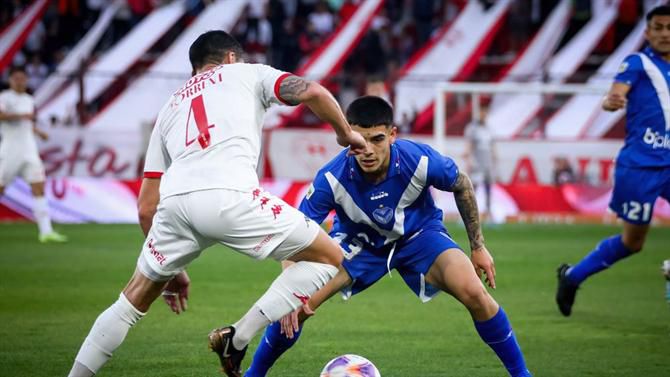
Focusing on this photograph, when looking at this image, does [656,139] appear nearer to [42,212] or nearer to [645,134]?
[645,134]

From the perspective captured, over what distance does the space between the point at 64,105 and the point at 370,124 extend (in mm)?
18352

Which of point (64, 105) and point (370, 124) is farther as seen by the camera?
point (64, 105)

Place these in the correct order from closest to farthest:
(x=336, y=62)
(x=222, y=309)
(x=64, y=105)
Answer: (x=222, y=309) → (x=64, y=105) → (x=336, y=62)

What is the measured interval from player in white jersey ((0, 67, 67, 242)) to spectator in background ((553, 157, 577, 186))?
9877 mm

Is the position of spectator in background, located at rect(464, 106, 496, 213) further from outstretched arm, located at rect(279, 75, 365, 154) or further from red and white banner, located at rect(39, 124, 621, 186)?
outstretched arm, located at rect(279, 75, 365, 154)

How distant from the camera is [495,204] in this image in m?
20.7

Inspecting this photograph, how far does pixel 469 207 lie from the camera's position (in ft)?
20.8

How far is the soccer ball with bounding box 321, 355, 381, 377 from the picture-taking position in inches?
228

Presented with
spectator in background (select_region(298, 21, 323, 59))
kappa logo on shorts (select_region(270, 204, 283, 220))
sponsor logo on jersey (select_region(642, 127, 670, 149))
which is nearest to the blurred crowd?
spectator in background (select_region(298, 21, 323, 59))

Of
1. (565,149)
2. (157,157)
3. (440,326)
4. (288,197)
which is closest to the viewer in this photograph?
(157,157)

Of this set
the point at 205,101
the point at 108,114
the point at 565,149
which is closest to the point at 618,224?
the point at 565,149

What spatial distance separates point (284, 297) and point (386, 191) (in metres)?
1.13

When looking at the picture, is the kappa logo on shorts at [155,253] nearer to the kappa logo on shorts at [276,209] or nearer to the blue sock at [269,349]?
the kappa logo on shorts at [276,209]

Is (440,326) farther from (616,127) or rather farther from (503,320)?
(616,127)
